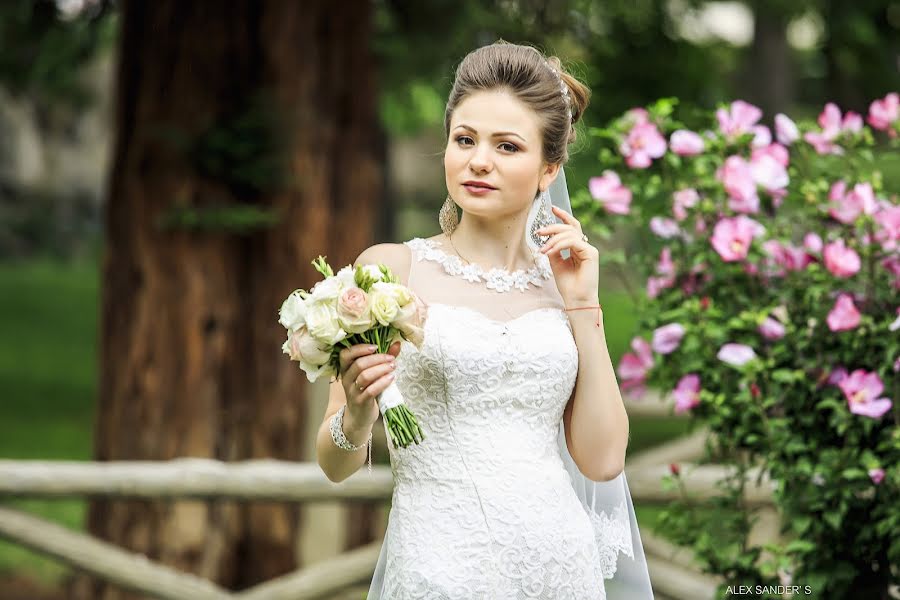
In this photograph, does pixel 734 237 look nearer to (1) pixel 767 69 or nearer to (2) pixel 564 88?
(2) pixel 564 88

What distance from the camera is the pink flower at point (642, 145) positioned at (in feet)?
13.3

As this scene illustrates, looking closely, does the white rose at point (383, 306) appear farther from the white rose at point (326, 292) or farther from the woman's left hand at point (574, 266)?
the woman's left hand at point (574, 266)

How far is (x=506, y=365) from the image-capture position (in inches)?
111

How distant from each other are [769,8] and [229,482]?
16.9ft

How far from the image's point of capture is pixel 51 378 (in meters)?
16.0

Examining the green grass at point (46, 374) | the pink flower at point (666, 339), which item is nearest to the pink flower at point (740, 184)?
the pink flower at point (666, 339)

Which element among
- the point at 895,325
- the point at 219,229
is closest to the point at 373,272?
the point at 895,325

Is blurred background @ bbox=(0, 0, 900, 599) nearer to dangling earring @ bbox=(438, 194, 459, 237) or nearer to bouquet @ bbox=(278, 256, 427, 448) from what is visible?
dangling earring @ bbox=(438, 194, 459, 237)

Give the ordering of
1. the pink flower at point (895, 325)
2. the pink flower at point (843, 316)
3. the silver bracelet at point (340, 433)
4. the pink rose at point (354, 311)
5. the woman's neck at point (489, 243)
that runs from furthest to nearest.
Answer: the pink flower at point (843, 316)
the pink flower at point (895, 325)
the woman's neck at point (489, 243)
the silver bracelet at point (340, 433)
the pink rose at point (354, 311)

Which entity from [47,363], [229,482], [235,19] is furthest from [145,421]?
[47,363]

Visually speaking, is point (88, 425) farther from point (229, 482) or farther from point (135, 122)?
point (229, 482)

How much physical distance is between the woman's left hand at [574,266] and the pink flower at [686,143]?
1.23m

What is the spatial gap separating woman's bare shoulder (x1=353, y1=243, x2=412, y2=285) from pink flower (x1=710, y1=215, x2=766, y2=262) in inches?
50.9

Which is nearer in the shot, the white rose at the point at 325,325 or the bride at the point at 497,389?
the white rose at the point at 325,325
